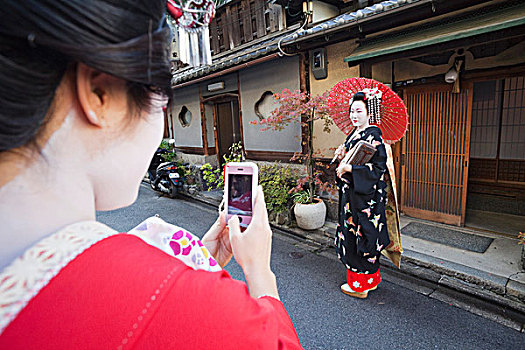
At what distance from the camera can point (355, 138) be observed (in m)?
3.70

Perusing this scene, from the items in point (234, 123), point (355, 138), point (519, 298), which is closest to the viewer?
point (519, 298)

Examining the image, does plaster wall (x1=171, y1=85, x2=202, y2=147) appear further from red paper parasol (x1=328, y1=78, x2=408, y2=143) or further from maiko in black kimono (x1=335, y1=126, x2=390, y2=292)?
maiko in black kimono (x1=335, y1=126, x2=390, y2=292)

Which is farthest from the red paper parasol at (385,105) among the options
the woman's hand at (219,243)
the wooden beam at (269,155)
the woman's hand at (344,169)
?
the woman's hand at (219,243)

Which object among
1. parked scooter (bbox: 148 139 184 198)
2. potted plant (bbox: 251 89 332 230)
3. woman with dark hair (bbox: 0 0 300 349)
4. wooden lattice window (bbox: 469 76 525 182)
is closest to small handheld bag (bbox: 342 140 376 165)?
potted plant (bbox: 251 89 332 230)

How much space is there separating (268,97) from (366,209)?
4768 mm

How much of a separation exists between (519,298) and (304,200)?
11.2ft

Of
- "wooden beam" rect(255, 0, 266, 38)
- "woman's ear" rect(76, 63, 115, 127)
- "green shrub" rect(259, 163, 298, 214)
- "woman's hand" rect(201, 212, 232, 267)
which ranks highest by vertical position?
"wooden beam" rect(255, 0, 266, 38)

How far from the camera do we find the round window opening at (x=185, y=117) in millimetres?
11577

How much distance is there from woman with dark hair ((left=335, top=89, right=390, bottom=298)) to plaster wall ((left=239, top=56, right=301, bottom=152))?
3.18 m

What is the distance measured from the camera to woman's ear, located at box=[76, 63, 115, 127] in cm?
51

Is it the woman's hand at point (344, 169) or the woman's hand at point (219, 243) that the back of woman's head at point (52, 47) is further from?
Answer: the woman's hand at point (344, 169)

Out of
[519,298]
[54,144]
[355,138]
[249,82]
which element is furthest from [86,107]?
[249,82]

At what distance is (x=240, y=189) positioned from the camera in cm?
149

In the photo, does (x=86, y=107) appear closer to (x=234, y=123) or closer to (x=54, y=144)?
(x=54, y=144)
